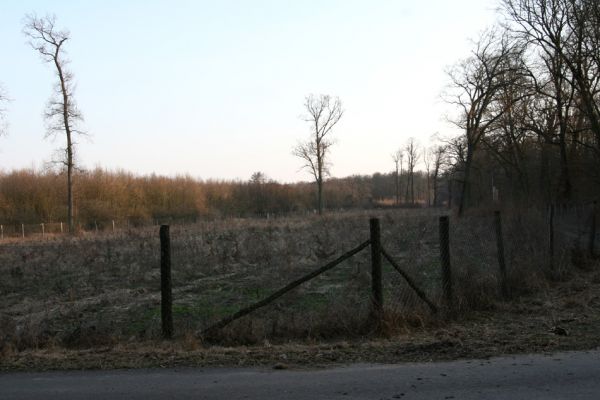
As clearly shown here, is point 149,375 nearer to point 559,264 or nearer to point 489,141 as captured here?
point 559,264

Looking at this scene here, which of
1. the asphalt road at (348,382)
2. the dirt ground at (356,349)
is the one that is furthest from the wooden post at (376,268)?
the asphalt road at (348,382)

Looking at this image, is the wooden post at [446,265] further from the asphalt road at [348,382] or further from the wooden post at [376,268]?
Result: the asphalt road at [348,382]

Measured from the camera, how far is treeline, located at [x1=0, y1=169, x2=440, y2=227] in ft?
183

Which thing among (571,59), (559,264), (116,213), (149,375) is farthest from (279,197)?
(149,375)

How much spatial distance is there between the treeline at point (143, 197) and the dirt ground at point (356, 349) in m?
43.8

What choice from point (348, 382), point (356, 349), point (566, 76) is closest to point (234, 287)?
point (356, 349)

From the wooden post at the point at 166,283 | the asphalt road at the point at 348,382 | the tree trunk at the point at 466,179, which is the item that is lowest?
the asphalt road at the point at 348,382

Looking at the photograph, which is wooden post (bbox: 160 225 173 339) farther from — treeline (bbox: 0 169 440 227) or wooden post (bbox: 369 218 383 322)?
treeline (bbox: 0 169 440 227)

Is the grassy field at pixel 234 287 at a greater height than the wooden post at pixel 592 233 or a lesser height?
lesser

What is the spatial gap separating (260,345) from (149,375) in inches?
74.0

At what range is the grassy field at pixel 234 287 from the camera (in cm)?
838

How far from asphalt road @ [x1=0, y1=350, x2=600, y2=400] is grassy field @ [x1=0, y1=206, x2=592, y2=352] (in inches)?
62.1

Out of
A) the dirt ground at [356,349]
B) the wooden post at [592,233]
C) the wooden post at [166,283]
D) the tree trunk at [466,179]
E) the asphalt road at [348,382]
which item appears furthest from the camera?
the tree trunk at [466,179]

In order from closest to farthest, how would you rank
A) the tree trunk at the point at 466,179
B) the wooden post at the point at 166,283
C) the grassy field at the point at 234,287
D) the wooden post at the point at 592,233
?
the wooden post at the point at 166,283, the grassy field at the point at 234,287, the wooden post at the point at 592,233, the tree trunk at the point at 466,179
